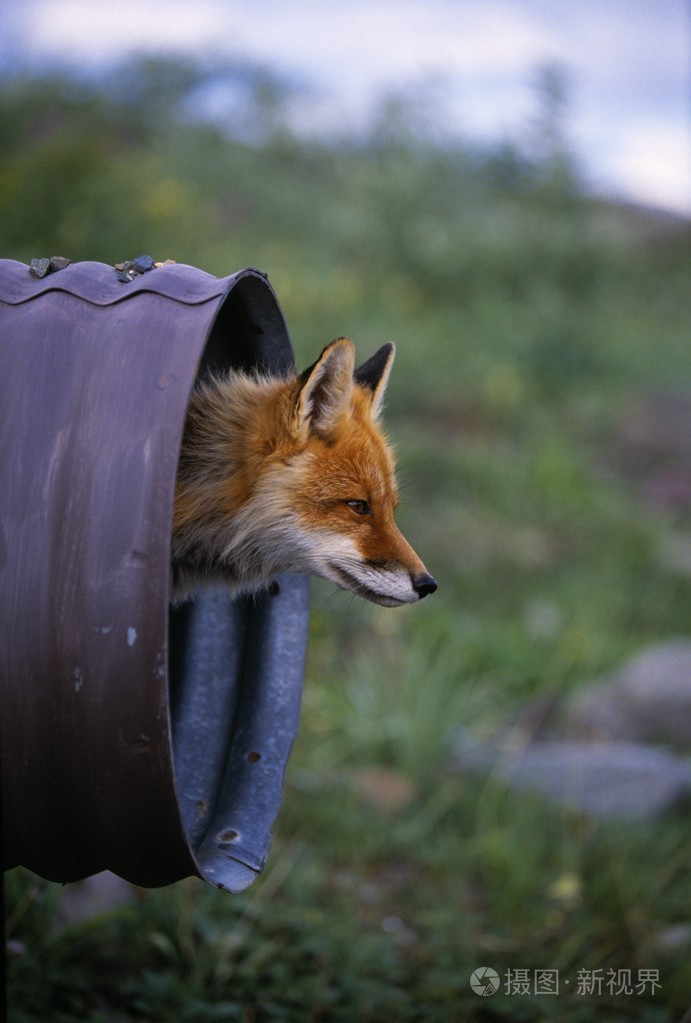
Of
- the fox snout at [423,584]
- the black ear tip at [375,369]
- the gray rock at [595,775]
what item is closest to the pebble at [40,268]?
the black ear tip at [375,369]

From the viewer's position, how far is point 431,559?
762 cm

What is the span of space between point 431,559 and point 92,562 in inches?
226

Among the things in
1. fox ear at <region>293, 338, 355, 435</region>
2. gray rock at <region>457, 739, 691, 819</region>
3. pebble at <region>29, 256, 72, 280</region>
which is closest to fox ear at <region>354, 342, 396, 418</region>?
fox ear at <region>293, 338, 355, 435</region>

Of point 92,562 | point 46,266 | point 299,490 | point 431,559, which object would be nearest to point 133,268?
point 46,266

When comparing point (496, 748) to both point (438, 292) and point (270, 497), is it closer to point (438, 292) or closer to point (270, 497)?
point (270, 497)

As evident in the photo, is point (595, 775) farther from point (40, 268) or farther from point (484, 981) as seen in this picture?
point (40, 268)

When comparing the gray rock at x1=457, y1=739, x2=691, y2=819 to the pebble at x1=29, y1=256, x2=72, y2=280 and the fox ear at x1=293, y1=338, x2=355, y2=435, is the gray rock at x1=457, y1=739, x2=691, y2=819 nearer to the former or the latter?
the fox ear at x1=293, y1=338, x2=355, y2=435

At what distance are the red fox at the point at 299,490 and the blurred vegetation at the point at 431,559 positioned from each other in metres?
1.56

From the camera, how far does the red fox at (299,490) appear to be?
2434 mm

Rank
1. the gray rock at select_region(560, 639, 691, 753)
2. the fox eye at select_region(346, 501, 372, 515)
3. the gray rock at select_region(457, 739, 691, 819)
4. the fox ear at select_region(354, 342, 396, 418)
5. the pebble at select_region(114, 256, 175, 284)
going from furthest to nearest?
the gray rock at select_region(560, 639, 691, 753)
the gray rock at select_region(457, 739, 691, 819)
the fox ear at select_region(354, 342, 396, 418)
the fox eye at select_region(346, 501, 372, 515)
the pebble at select_region(114, 256, 175, 284)

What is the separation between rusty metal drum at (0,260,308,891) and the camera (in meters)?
1.98

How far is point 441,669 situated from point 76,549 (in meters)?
4.21

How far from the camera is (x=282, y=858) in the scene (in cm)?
430

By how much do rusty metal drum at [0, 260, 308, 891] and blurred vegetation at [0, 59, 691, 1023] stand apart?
4.05 ft
